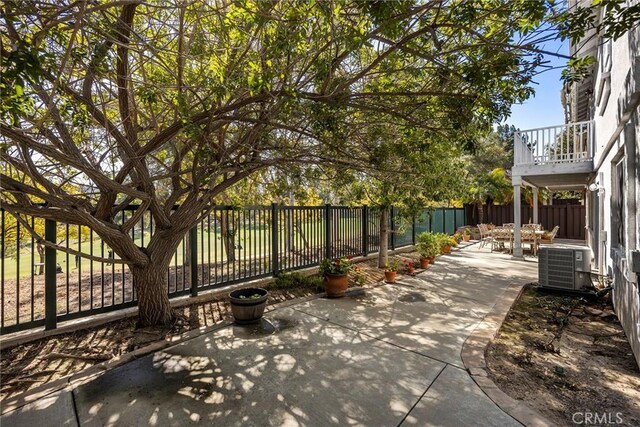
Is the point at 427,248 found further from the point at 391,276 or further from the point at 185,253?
the point at 185,253

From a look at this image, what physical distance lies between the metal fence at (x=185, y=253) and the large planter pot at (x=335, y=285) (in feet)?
4.79

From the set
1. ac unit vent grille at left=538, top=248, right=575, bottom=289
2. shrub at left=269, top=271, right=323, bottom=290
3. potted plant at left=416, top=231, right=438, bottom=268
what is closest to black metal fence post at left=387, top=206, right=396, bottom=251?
potted plant at left=416, top=231, right=438, bottom=268

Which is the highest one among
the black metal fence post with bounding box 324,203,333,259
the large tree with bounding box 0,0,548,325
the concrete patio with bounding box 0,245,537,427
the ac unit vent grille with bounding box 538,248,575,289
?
the large tree with bounding box 0,0,548,325

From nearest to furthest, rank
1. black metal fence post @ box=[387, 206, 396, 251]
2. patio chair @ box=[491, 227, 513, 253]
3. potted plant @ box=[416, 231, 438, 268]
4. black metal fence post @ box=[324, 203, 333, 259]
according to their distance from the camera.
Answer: black metal fence post @ box=[324, 203, 333, 259]
potted plant @ box=[416, 231, 438, 268]
black metal fence post @ box=[387, 206, 396, 251]
patio chair @ box=[491, 227, 513, 253]

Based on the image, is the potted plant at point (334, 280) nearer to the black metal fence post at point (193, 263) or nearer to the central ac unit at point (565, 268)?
the black metal fence post at point (193, 263)

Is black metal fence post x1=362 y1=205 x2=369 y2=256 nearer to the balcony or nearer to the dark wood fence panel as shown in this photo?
A: the balcony

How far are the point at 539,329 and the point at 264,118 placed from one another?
5126mm

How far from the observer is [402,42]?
318 centimetres

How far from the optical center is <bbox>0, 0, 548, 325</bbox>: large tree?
2.92 metres

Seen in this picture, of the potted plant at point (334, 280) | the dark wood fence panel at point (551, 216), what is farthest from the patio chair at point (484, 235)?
the potted plant at point (334, 280)

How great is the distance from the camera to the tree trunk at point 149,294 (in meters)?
4.45

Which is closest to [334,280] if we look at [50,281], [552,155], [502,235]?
[50,281]

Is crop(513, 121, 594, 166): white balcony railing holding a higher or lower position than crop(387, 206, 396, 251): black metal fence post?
higher

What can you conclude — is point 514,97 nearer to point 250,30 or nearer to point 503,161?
point 250,30
